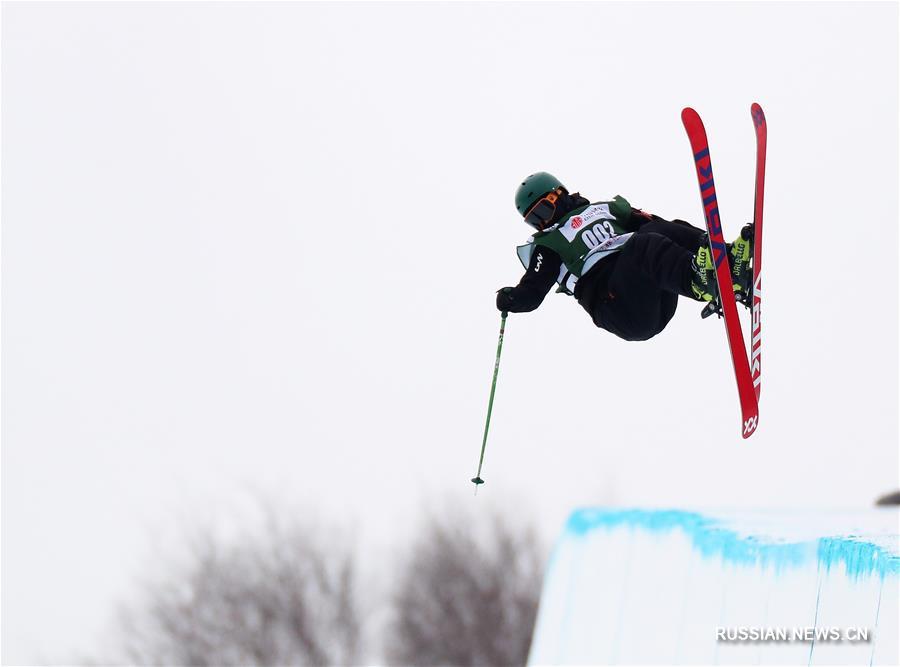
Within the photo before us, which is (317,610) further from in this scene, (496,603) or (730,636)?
(730,636)

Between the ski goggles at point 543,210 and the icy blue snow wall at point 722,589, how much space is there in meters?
2.34

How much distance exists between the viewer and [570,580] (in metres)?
9.98

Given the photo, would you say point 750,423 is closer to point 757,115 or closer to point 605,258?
point 605,258

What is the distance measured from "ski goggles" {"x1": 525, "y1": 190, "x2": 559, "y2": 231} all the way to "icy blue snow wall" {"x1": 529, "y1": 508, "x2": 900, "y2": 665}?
2341mm

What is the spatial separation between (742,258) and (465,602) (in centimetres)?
3221

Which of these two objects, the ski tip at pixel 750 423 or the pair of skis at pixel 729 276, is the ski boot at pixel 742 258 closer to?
the pair of skis at pixel 729 276

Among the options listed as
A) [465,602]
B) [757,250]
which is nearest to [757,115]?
[757,250]

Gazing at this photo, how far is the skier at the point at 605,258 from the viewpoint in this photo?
307 inches

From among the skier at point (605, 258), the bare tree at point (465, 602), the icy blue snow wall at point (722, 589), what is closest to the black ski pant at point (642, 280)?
the skier at point (605, 258)

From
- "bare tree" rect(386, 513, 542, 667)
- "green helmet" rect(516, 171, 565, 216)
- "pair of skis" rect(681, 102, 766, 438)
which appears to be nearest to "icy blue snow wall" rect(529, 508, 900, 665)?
"pair of skis" rect(681, 102, 766, 438)

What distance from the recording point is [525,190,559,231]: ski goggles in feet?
26.5

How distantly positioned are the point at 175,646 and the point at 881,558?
29.4m

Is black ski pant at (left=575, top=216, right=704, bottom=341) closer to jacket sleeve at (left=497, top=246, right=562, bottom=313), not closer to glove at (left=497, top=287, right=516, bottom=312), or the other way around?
jacket sleeve at (left=497, top=246, right=562, bottom=313)

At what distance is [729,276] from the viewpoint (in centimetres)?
751
